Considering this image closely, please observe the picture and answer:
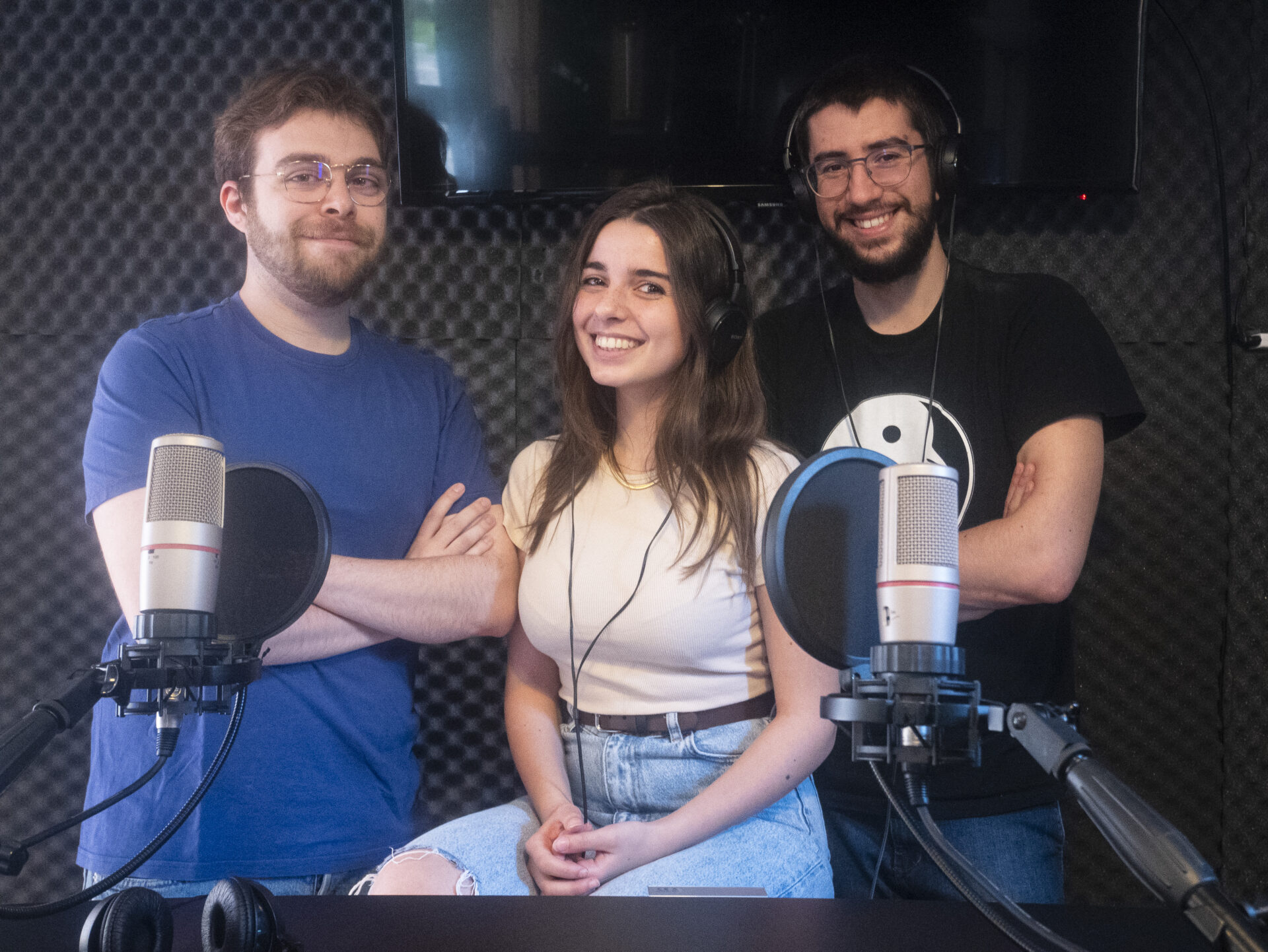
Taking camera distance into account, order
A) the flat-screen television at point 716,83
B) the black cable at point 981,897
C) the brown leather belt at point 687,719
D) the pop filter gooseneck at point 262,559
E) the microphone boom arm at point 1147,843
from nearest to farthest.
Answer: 1. the microphone boom arm at point 1147,843
2. the black cable at point 981,897
3. the pop filter gooseneck at point 262,559
4. the brown leather belt at point 687,719
5. the flat-screen television at point 716,83

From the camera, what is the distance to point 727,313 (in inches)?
72.6

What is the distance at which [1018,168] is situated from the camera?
87.0 inches

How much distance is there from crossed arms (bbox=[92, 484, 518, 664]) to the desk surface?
0.67m

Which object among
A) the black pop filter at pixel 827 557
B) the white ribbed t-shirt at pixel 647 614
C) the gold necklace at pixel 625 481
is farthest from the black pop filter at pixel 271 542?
the gold necklace at pixel 625 481

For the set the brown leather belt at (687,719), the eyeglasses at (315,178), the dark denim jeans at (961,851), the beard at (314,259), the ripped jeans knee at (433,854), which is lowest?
the dark denim jeans at (961,851)

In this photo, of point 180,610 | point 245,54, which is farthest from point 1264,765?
point 245,54

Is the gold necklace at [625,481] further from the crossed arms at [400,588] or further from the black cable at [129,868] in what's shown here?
the black cable at [129,868]

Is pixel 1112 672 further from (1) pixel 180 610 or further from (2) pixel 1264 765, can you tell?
(1) pixel 180 610

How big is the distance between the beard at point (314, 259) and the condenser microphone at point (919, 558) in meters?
1.39

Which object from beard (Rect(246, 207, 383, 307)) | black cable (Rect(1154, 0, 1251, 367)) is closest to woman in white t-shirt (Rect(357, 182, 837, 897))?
beard (Rect(246, 207, 383, 307))

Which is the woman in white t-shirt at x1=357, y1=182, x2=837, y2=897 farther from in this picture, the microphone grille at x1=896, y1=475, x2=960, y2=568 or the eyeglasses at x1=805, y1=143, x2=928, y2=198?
the microphone grille at x1=896, y1=475, x2=960, y2=568

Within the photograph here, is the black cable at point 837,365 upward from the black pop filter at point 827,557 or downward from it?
upward

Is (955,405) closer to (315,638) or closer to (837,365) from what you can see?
(837,365)

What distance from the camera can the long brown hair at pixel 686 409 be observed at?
1.83 meters
